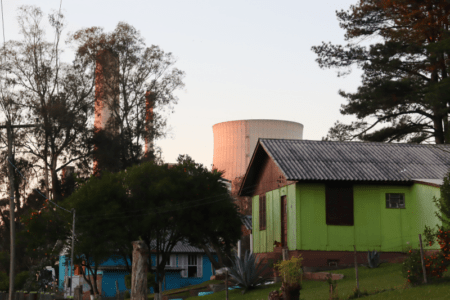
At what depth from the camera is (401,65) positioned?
3575cm

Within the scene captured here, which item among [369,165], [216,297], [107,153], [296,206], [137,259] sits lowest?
[216,297]

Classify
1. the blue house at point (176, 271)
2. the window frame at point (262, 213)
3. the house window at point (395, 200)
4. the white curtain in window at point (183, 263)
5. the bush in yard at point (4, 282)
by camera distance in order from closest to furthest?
the house window at point (395, 200) < the window frame at point (262, 213) < the bush in yard at point (4, 282) < the blue house at point (176, 271) < the white curtain in window at point (183, 263)

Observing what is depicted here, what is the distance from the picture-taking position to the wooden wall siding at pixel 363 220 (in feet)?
76.6

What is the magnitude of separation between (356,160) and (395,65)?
12.2 m

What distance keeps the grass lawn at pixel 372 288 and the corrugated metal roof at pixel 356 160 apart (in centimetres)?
396

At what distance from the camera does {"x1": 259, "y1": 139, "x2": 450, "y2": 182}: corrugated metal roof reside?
77.4 ft

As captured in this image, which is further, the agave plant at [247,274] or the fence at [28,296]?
the fence at [28,296]

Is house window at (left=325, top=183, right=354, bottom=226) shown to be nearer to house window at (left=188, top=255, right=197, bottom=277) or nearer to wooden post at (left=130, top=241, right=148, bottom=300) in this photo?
wooden post at (left=130, top=241, right=148, bottom=300)

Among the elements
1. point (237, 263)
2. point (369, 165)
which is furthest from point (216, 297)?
point (369, 165)

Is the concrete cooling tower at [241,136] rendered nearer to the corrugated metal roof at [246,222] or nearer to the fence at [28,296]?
the corrugated metal roof at [246,222]

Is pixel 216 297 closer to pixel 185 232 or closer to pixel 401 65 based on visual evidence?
pixel 185 232

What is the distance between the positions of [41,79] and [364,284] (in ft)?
96.8

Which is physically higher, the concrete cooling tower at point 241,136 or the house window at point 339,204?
the concrete cooling tower at point 241,136

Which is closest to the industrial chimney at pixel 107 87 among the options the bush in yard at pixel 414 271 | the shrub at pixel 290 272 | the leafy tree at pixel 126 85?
the leafy tree at pixel 126 85
